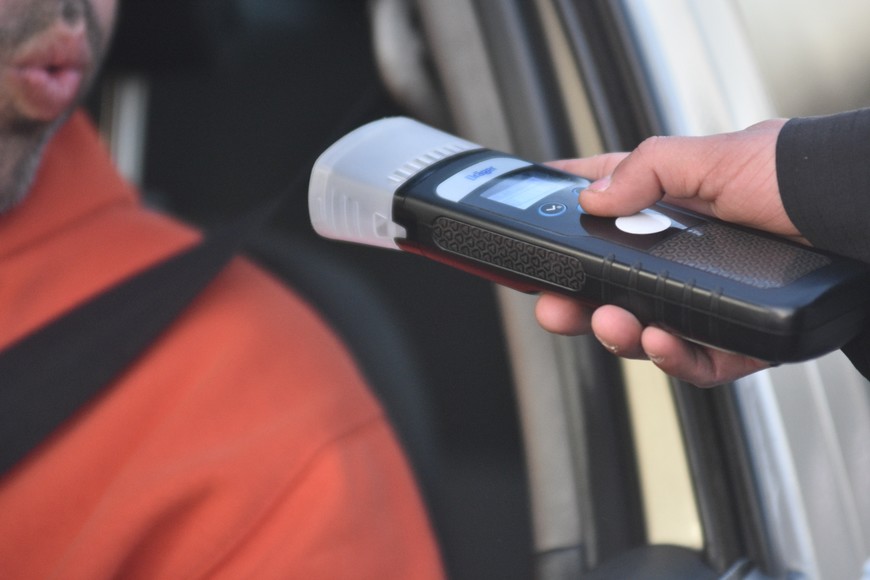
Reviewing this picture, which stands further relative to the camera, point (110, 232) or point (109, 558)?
point (110, 232)

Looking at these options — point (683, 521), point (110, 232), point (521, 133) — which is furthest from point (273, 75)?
point (683, 521)

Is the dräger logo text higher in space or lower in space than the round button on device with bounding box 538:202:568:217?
higher

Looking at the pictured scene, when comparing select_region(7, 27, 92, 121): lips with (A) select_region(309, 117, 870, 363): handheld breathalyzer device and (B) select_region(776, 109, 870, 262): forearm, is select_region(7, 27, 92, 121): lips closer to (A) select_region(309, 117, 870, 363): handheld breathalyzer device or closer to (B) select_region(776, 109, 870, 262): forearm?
(A) select_region(309, 117, 870, 363): handheld breathalyzer device

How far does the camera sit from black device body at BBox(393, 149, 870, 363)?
1.88 ft

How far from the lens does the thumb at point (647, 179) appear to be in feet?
2.19

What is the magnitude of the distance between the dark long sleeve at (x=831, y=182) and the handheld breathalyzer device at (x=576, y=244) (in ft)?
0.09

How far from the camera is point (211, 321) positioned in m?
0.99

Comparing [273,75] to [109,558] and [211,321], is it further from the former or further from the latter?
[109,558]

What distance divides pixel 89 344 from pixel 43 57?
0.23 meters

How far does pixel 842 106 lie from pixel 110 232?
2.11 feet

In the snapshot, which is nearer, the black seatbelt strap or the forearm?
the forearm

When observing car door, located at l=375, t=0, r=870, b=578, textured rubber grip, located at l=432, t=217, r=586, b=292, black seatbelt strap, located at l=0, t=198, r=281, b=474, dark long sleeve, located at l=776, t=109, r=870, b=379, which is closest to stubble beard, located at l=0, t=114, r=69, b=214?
black seatbelt strap, located at l=0, t=198, r=281, b=474

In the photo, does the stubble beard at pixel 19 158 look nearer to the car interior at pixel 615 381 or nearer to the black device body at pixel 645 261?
the car interior at pixel 615 381

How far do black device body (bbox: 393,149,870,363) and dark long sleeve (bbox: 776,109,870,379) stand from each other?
0.03m
